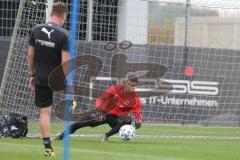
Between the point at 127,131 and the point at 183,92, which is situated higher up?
the point at 127,131

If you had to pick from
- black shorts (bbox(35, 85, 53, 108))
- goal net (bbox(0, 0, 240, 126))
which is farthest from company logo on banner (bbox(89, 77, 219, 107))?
black shorts (bbox(35, 85, 53, 108))

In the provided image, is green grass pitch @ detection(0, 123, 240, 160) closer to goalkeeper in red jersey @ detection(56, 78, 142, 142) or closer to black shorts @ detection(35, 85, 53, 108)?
goalkeeper in red jersey @ detection(56, 78, 142, 142)

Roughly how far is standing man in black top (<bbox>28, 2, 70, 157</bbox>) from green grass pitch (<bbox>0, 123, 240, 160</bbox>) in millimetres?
610

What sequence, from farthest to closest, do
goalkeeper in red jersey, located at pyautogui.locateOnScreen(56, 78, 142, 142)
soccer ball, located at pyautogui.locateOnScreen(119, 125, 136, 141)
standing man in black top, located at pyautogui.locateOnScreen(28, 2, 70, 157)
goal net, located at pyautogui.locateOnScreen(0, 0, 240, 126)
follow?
goal net, located at pyautogui.locateOnScreen(0, 0, 240, 126), goalkeeper in red jersey, located at pyautogui.locateOnScreen(56, 78, 142, 142), soccer ball, located at pyautogui.locateOnScreen(119, 125, 136, 141), standing man in black top, located at pyautogui.locateOnScreen(28, 2, 70, 157)

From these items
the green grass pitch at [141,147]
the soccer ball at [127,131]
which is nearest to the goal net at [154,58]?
the green grass pitch at [141,147]

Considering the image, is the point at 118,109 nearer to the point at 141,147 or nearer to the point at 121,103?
the point at 121,103

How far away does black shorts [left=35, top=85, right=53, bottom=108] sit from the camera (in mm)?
11148

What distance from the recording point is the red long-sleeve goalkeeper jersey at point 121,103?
14945mm

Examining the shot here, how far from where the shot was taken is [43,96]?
11.2 meters

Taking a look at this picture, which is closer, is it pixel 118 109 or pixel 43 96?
pixel 43 96

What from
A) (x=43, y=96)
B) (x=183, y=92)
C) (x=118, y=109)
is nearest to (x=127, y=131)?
(x=118, y=109)

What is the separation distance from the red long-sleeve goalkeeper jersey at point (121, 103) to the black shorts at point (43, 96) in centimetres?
382

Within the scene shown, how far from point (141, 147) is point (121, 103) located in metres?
1.86

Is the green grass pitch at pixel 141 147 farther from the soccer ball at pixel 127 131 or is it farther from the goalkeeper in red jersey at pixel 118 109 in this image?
the goalkeeper in red jersey at pixel 118 109
